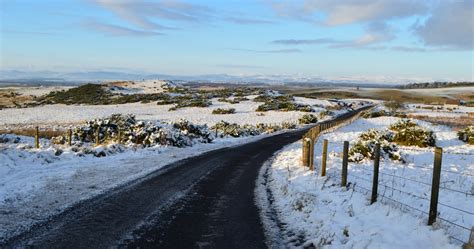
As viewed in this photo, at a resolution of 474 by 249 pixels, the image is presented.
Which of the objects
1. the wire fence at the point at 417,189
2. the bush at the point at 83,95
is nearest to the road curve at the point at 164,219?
the wire fence at the point at 417,189

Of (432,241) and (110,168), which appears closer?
(432,241)

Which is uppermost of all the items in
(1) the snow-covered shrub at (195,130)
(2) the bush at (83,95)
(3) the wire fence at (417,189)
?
(3) the wire fence at (417,189)

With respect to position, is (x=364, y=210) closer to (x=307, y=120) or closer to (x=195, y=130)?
(x=195, y=130)

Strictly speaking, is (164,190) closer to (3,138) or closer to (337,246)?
(337,246)

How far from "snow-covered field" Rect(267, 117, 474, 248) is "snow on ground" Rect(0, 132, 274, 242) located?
17.3ft

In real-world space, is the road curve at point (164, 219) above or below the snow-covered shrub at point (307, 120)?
above

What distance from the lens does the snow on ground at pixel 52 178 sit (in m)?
10.1

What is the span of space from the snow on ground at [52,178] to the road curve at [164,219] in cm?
57

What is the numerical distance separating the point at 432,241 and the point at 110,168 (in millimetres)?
12654

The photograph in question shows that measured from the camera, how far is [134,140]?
90.3ft

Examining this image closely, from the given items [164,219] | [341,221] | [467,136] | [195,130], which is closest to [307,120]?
[467,136]

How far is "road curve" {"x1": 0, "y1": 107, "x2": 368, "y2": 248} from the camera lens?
8344mm

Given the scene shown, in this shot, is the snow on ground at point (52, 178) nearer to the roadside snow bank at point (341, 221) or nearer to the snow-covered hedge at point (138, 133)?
the snow-covered hedge at point (138, 133)

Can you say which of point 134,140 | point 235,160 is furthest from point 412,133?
point 134,140
